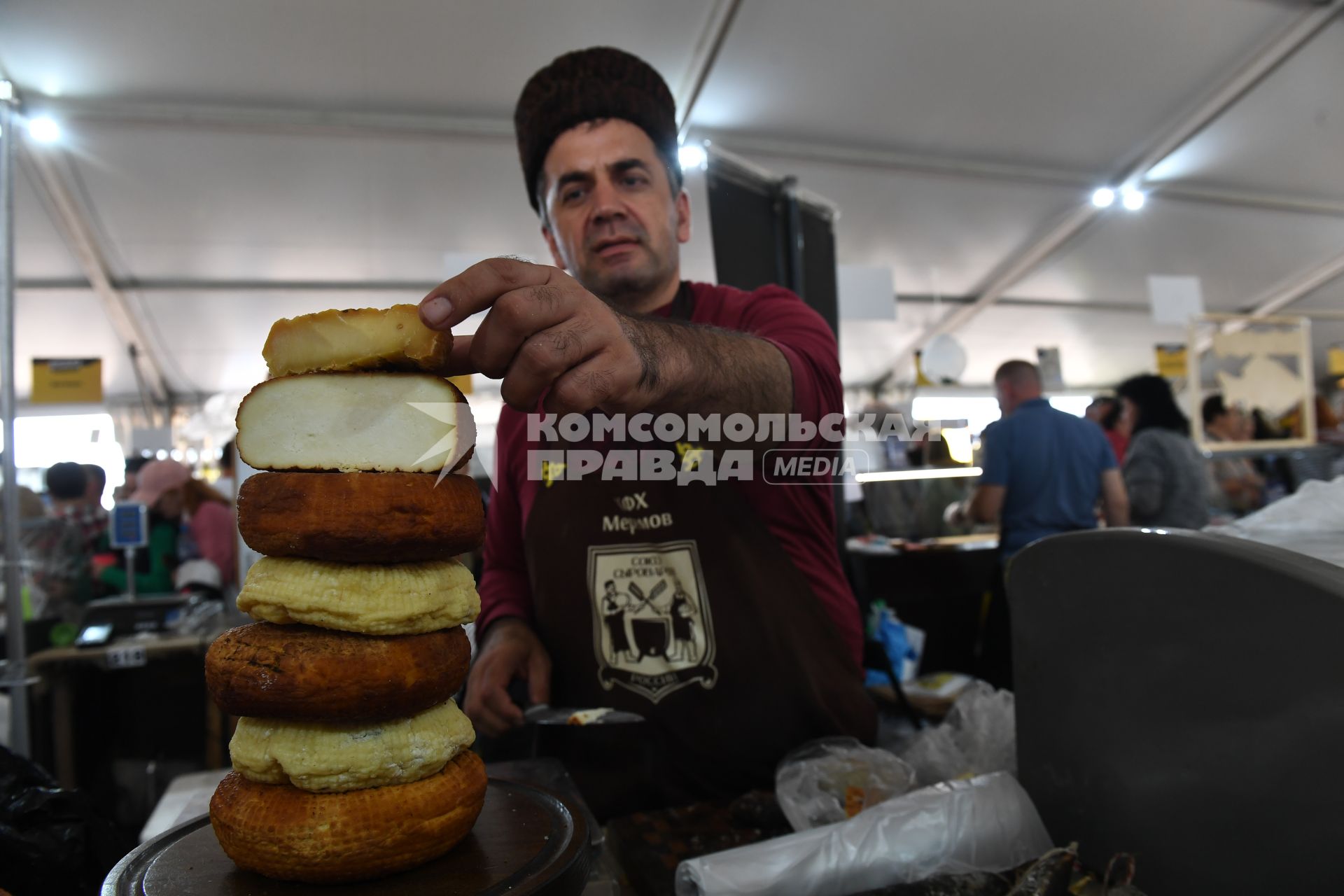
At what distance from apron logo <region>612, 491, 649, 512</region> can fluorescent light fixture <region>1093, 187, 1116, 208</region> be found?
28.9ft

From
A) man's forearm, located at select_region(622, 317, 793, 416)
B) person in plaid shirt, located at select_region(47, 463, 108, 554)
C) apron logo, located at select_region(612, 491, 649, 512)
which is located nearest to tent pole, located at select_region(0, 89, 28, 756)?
apron logo, located at select_region(612, 491, 649, 512)

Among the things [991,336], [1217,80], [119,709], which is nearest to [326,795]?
[119,709]

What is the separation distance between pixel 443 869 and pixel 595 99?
1.40 metres

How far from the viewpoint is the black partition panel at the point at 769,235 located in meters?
2.69

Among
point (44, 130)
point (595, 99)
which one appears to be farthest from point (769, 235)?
point (44, 130)

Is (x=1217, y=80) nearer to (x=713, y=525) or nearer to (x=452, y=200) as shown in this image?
(x=452, y=200)

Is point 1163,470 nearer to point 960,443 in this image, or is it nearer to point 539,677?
point 960,443

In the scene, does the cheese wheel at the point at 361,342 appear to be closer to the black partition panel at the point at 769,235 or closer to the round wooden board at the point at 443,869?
the round wooden board at the point at 443,869

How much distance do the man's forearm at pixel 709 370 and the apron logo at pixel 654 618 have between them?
434mm

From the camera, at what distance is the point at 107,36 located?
17.1ft

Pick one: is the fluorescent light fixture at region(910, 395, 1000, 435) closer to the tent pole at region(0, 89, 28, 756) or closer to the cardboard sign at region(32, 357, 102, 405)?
the tent pole at region(0, 89, 28, 756)

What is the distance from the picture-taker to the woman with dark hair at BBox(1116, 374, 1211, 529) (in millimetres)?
4336

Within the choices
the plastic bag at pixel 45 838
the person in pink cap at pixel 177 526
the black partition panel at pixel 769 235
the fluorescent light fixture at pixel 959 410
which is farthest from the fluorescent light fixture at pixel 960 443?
the person in pink cap at pixel 177 526

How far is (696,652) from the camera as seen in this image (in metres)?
1.43
